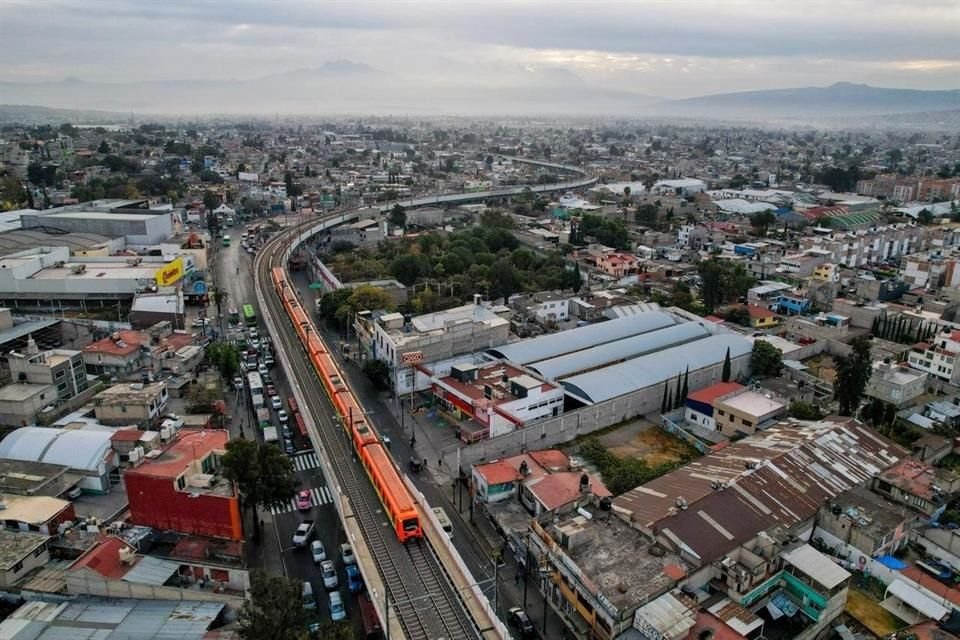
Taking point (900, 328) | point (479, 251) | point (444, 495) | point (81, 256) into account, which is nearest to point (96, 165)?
point (81, 256)

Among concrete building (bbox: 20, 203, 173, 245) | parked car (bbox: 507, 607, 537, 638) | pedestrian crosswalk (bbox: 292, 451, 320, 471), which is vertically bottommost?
pedestrian crosswalk (bbox: 292, 451, 320, 471)

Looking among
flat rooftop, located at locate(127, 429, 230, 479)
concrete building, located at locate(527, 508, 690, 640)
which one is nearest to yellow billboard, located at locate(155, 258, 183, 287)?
flat rooftop, located at locate(127, 429, 230, 479)

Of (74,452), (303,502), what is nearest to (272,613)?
(303,502)

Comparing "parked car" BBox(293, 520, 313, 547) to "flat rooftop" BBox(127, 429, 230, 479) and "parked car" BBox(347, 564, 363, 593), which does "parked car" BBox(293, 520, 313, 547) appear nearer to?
"parked car" BBox(347, 564, 363, 593)

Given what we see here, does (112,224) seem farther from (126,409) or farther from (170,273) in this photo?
(126,409)

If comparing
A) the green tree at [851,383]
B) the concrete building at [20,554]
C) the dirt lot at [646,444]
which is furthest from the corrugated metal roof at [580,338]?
the concrete building at [20,554]

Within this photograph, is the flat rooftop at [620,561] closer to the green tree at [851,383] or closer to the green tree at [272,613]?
the green tree at [272,613]
